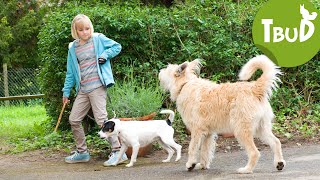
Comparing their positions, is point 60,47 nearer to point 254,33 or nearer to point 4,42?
point 254,33

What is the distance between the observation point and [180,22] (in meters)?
10.7

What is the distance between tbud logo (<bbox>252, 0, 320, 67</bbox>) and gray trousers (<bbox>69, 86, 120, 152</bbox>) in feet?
12.7

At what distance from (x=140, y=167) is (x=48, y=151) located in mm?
2030

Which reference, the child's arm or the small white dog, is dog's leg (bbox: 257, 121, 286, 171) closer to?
the small white dog

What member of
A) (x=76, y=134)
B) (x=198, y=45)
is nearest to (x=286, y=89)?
(x=198, y=45)

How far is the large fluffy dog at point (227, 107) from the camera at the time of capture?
6.99 meters

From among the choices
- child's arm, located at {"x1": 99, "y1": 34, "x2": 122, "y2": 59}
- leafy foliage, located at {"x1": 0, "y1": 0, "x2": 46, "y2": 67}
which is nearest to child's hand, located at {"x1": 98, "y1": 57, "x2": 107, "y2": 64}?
child's arm, located at {"x1": 99, "y1": 34, "x2": 122, "y2": 59}


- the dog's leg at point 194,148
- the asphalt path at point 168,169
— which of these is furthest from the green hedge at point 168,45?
the dog's leg at point 194,148

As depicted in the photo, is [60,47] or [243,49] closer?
[60,47]

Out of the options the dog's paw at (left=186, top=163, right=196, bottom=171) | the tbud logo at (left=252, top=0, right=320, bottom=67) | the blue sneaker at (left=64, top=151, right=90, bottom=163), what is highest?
the tbud logo at (left=252, top=0, right=320, bottom=67)

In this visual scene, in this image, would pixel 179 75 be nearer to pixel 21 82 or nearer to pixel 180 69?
pixel 180 69

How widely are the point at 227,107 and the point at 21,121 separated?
844 centimetres

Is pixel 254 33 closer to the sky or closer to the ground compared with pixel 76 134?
closer to the sky

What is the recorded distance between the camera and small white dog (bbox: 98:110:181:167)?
7863mm
